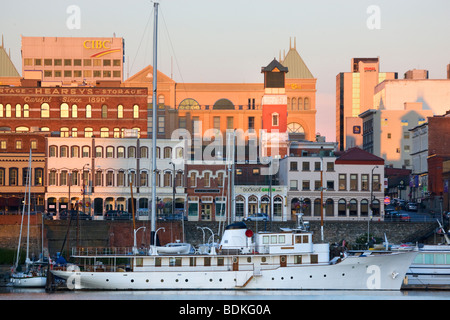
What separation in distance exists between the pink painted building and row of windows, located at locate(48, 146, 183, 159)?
69657mm

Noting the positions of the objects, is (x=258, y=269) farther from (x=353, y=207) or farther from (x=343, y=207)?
(x=353, y=207)

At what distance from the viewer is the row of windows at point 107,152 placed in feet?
345

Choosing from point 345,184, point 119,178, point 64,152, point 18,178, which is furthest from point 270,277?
point 18,178

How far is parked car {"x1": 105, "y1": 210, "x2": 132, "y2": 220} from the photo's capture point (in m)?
94.8

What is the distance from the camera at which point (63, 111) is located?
118062 millimetres

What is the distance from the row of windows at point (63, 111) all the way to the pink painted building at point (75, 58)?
56343 mm

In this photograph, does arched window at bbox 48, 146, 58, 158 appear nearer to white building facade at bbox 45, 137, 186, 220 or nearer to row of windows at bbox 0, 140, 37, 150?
white building facade at bbox 45, 137, 186, 220

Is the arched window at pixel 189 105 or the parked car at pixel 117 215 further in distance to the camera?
the arched window at pixel 189 105

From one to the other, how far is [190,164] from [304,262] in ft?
148

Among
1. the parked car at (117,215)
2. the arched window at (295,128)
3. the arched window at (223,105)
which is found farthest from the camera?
the arched window at (295,128)

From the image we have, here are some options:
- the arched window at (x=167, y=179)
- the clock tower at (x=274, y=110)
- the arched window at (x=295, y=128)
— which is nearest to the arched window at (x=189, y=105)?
the arched window at (x=295, y=128)

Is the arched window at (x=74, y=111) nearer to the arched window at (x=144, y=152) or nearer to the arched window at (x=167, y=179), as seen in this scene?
the arched window at (x=144, y=152)

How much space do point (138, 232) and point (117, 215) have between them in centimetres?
704
